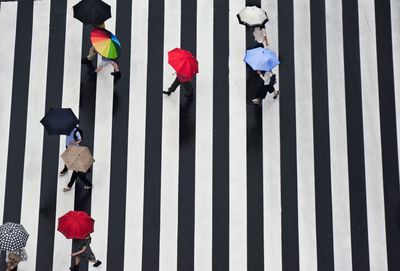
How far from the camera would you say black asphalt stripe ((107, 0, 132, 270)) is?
15.4 m

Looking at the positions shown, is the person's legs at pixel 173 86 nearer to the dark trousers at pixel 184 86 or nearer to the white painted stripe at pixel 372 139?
the dark trousers at pixel 184 86

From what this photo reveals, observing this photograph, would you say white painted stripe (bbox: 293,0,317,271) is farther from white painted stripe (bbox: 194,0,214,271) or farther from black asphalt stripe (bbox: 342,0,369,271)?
white painted stripe (bbox: 194,0,214,271)

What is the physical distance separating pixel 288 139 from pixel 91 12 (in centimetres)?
468

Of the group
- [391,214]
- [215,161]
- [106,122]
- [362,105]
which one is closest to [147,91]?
[106,122]

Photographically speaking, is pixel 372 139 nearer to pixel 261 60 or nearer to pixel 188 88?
pixel 261 60

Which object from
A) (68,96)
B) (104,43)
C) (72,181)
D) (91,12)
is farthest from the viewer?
(68,96)

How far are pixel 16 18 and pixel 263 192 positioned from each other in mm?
6609

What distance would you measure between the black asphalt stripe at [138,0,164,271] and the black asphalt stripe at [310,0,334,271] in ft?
10.3

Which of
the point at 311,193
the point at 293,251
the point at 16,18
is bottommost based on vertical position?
the point at 293,251

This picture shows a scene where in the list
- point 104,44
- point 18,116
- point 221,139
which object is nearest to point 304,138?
point 221,139

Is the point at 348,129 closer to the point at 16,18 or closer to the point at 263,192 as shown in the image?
Result: the point at 263,192

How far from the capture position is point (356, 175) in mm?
15820

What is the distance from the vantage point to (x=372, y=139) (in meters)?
16.1

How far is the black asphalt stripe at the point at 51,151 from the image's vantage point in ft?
50.5
